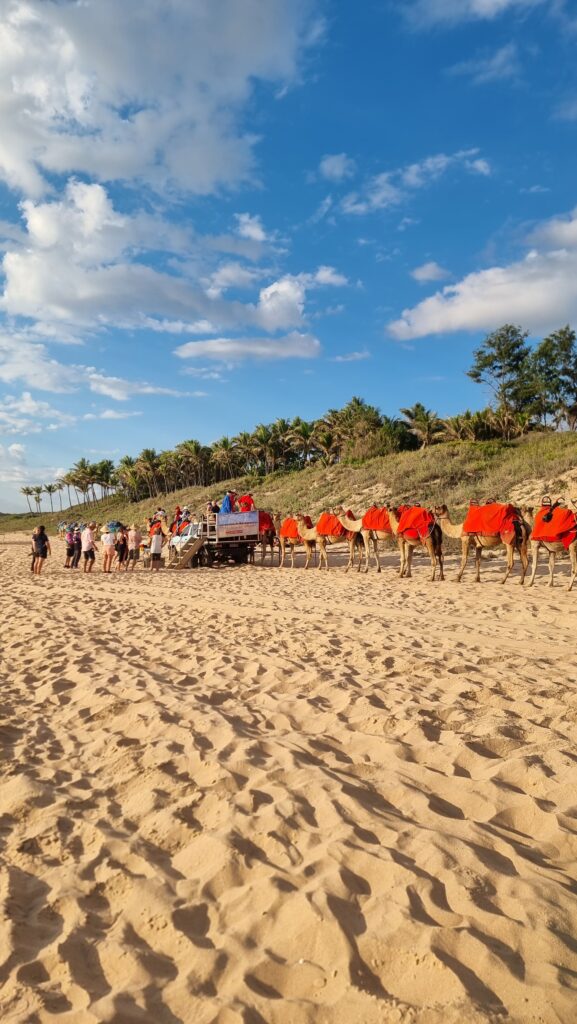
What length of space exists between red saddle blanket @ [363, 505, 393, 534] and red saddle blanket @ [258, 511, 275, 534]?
4.65 meters

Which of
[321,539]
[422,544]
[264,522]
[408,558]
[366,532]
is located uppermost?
[264,522]

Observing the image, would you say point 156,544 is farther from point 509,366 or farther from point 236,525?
point 509,366

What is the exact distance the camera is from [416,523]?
564 inches

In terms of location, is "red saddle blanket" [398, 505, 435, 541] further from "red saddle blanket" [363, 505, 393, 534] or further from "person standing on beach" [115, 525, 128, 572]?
"person standing on beach" [115, 525, 128, 572]

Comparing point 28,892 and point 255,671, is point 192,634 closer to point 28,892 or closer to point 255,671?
point 255,671

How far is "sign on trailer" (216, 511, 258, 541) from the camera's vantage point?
63.1 feet

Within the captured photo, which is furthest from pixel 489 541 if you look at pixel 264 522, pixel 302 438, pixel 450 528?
pixel 302 438

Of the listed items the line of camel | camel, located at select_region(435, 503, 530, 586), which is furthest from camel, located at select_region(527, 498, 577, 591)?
camel, located at select_region(435, 503, 530, 586)

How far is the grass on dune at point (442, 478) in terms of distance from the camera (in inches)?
992

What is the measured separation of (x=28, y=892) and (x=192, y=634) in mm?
5223

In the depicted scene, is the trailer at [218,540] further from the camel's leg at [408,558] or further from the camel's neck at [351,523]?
the camel's leg at [408,558]

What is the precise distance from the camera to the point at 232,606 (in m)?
10.3

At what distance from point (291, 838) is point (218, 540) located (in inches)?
654

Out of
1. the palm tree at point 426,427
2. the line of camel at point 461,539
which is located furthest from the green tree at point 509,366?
the line of camel at point 461,539
